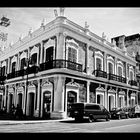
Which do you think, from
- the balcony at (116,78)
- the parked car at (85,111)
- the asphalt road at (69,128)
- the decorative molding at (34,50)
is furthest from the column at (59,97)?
the balcony at (116,78)

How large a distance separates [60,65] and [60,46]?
2102mm

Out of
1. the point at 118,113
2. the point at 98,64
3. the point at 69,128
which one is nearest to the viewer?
the point at 69,128

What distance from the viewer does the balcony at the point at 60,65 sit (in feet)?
62.4

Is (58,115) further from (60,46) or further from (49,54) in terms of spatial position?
(60,46)

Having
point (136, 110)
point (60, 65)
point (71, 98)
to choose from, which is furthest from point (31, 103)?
point (136, 110)

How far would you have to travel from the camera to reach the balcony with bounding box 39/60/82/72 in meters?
19.0

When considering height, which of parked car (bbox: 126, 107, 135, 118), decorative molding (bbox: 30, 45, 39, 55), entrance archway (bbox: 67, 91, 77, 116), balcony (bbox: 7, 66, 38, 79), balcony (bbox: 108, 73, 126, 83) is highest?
decorative molding (bbox: 30, 45, 39, 55)

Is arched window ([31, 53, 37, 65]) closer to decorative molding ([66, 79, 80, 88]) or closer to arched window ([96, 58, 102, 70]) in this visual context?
decorative molding ([66, 79, 80, 88])

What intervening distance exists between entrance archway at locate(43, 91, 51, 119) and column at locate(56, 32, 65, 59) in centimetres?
401

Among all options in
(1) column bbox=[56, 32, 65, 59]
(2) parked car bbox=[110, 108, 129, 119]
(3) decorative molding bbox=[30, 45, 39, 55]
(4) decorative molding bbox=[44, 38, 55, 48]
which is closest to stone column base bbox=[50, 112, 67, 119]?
(1) column bbox=[56, 32, 65, 59]

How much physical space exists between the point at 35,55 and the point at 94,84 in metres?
8.05

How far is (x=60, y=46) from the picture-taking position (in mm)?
19656
